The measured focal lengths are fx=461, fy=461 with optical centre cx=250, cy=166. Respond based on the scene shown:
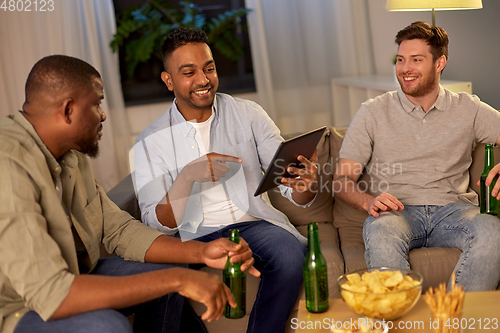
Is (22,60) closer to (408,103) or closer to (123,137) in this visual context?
(123,137)

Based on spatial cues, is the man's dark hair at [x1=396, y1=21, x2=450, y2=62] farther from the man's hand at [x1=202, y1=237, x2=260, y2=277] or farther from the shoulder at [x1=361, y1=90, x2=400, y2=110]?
the man's hand at [x1=202, y1=237, x2=260, y2=277]

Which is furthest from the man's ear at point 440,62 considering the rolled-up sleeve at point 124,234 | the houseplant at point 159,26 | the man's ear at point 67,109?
the houseplant at point 159,26

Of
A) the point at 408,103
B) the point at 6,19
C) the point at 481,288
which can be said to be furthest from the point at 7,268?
the point at 6,19

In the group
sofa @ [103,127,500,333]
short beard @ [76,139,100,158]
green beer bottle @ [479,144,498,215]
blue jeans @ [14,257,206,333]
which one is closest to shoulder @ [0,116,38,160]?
short beard @ [76,139,100,158]

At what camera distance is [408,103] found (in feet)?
6.41

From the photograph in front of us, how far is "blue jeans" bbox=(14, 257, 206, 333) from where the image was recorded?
111 cm

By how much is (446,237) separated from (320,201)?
0.58 metres

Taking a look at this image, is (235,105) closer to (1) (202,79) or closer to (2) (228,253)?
(1) (202,79)

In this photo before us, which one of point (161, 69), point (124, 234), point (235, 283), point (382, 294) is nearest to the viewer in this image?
point (382, 294)

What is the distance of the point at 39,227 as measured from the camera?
107cm

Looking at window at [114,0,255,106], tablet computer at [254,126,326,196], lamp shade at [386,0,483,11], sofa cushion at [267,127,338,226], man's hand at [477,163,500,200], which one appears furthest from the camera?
window at [114,0,255,106]

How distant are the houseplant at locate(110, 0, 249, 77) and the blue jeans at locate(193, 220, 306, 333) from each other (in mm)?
2550

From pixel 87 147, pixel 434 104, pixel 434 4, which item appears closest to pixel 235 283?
pixel 87 147

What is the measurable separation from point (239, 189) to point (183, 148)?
291 millimetres
